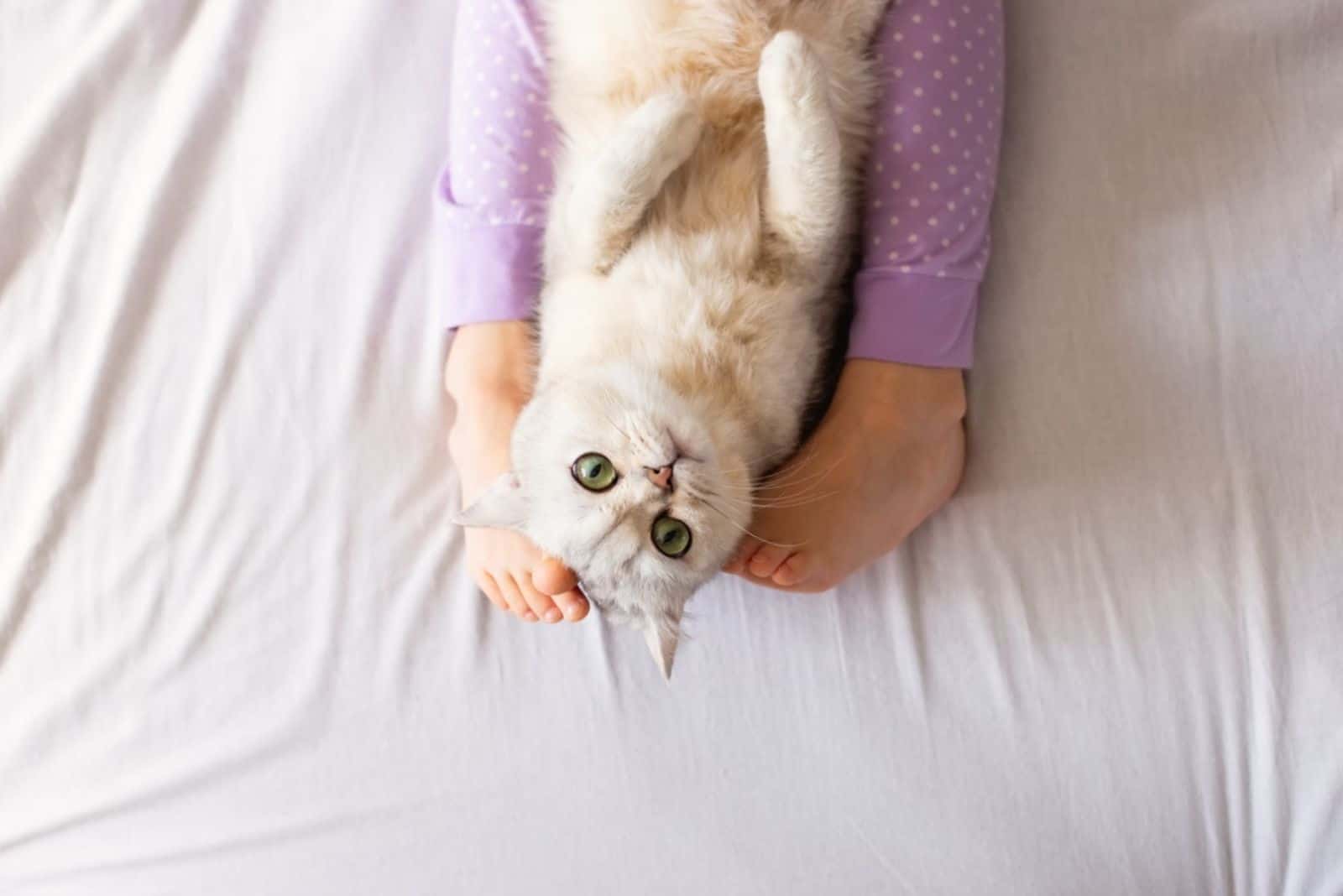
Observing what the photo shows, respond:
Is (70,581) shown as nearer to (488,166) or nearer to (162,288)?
(162,288)

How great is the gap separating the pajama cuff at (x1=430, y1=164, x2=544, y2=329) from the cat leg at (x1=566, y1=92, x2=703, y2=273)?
11cm

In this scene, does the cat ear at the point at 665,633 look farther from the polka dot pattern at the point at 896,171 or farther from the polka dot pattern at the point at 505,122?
the polka dot pattern at the point at 505,122

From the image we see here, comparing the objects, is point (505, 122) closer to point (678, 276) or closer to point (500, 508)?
point (678, 276)

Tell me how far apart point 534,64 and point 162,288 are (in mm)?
506

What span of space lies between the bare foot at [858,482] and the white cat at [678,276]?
0.14ft

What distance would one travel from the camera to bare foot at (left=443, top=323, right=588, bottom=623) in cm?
95

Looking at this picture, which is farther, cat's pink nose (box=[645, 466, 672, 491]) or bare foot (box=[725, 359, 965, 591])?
bare foot (box=[725, 359, 965, 591])

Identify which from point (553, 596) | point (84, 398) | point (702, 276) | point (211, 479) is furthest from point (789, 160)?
point (84, 398)

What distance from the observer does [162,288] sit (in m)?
1.11

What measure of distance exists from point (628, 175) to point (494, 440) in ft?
1.00

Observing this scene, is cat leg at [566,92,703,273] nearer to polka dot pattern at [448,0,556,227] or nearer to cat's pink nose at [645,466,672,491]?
polka dot pattern at [448,0,556,227]

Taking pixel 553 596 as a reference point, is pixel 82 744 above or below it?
below

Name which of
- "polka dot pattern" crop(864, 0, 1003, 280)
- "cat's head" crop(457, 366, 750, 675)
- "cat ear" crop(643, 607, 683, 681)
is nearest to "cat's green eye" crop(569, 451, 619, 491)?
"cat's head" crop(457, 366, 750, 675)

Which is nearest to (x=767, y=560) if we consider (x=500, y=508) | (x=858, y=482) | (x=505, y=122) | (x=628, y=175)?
(x=858, y=482)
